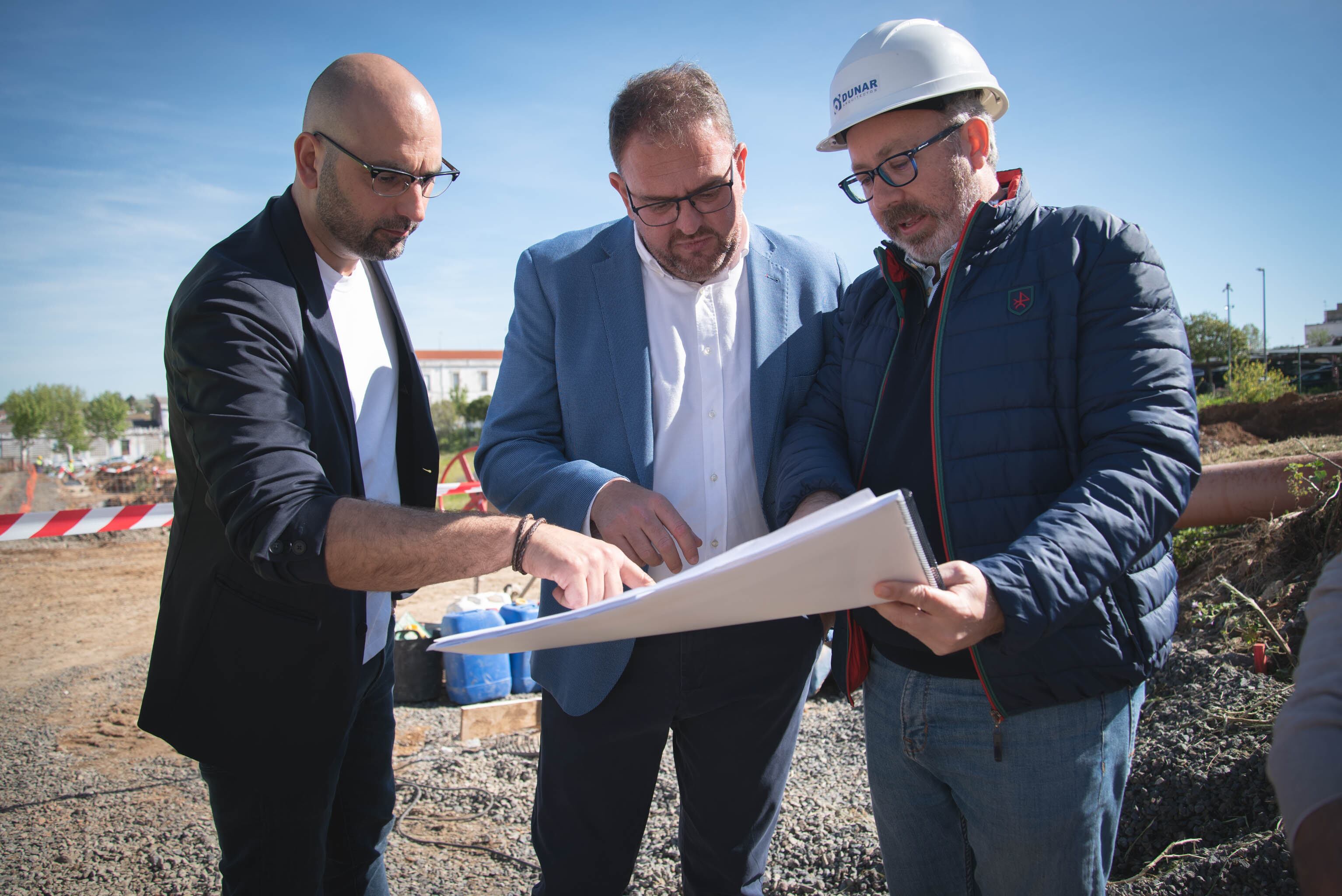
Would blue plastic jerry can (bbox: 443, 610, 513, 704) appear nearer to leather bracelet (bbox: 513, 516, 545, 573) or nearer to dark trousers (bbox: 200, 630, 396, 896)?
dark trousers (bbox: 200, 630, 396, 896)

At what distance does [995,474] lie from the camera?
70.0 inches

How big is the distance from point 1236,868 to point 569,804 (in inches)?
80.5

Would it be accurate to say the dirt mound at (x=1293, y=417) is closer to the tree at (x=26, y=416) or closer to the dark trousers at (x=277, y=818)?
the dark trousers at (x=277, y=818)

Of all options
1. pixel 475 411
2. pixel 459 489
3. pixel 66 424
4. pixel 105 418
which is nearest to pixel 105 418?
pixel 105 418

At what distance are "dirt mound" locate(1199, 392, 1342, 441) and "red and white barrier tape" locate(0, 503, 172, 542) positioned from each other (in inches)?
685

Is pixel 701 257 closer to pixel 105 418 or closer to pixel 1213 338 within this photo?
pixel 1213 338

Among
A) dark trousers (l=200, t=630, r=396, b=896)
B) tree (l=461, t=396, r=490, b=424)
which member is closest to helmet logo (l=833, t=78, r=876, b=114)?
dark trousers (l=200, t=630, r=396, b=896)

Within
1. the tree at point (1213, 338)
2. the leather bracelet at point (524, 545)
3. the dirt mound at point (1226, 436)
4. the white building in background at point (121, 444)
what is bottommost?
the leather bracelet at point (524, 545)

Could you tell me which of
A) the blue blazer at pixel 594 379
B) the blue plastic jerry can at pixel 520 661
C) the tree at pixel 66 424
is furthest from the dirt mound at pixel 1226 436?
the tree at pixel 66 424

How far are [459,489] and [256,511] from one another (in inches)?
345

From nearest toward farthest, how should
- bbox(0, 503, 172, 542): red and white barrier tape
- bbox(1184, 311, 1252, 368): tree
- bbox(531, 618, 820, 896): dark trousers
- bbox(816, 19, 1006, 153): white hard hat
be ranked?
bbox(816, 19, 1006, 153): white hard hat
bbox(531, 618, 820, 896): dark trousers
bbox(0, 503, 172, 542): red and white barrier tape
bbox(1184, 311, 1252, 368): tree

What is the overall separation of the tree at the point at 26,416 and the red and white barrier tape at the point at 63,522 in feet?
229

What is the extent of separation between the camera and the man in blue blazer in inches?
85.2

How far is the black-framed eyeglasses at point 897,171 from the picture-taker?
1.94 m
